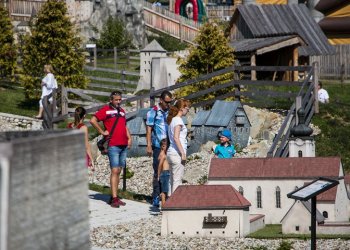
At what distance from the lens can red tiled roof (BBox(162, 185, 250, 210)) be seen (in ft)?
49.2

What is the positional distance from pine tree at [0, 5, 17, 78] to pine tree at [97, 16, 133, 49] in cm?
1029

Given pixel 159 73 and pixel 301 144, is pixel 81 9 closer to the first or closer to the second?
pixel 159 73

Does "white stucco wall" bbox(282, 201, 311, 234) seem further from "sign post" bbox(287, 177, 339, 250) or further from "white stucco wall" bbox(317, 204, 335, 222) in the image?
"sign post" bbox(287, 177, 339, 250)

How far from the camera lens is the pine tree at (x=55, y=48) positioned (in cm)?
3112

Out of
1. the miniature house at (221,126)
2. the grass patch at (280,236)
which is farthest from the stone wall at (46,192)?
the miniature house at (221,126)

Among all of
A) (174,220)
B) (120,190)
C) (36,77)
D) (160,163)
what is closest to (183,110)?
(160,163)

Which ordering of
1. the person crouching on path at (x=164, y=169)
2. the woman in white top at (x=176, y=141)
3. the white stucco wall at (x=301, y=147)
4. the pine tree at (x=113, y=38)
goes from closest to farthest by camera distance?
the woman in white top at (x=176, y=141) < the person crouching on path at (x=164, y=169) < the white stucco wall at (x=301, y=147) < the pine tree at (x=113, y=38)

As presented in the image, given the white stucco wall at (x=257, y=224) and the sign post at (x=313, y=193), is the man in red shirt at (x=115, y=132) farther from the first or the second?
the sign post at (x=313, y=193)

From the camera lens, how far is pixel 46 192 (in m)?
6.18

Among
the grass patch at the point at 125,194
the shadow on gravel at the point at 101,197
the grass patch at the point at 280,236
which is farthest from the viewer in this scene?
the grass patch at the point at 125,194

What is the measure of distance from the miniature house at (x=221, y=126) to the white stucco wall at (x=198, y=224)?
768cm

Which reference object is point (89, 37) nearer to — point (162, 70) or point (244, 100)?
point (162, 70)

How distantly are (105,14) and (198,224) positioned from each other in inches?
1322

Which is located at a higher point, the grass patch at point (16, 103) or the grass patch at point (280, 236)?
the grass patch at point (16, 103)
